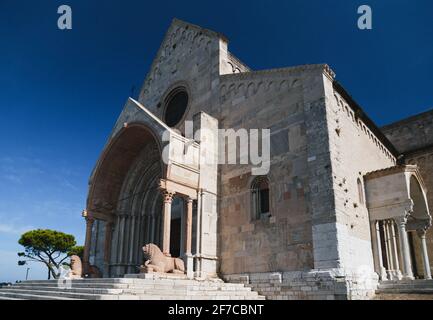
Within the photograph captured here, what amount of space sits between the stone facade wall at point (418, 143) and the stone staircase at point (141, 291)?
38.2ft

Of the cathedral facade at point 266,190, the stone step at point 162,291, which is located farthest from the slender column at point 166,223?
the stone step at point 162,291

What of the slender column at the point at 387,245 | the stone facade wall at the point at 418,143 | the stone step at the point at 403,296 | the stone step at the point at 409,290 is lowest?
the stone step at the point at 403,296

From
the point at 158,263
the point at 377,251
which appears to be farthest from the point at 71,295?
the point at 377,251

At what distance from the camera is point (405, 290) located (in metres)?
10.9

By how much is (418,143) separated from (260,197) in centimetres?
1369

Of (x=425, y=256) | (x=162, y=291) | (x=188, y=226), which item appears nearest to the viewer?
(x=162, y=291)

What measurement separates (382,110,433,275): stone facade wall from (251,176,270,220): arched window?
33.4ft

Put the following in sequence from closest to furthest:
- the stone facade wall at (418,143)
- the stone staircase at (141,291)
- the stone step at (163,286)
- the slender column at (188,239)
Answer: the stone staircase at (141,291) < the stone step at (163,286) < the slender column at (188,239) < the stone facade wall at (418,143)

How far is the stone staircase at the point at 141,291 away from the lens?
928 cm

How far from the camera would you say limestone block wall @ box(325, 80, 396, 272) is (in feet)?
36.7

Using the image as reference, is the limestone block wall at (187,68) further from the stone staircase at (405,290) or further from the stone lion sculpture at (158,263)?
the stone staircase at (405,290)

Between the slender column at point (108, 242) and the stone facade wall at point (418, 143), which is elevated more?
the stone facade wall at point (418, 143)

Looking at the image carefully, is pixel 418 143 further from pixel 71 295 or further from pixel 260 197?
pixel 71 295

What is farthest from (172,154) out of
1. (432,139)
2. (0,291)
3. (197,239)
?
(432,139)
